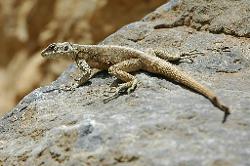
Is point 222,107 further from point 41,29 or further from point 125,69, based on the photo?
point 41,29

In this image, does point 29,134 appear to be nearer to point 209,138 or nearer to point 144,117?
point 144,117

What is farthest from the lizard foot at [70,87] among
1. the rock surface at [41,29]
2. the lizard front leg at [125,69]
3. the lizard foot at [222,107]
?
the rock surface at [41,29]

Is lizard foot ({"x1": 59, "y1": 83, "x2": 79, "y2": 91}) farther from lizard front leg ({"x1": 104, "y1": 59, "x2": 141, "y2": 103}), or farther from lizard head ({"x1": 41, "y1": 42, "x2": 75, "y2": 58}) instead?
lizard head ({"x1": 41, "y1": 42, "x2": 75, "y2": 58})

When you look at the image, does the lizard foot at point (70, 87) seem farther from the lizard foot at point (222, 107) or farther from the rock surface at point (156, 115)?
the lizard foot at point (222, 107)

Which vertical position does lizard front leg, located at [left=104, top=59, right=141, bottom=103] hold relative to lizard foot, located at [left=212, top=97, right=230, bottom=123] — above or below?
above

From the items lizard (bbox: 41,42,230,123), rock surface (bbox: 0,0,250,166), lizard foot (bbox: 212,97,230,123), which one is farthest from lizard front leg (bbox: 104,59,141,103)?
lizard foot (bbox: 212,97,230,123)

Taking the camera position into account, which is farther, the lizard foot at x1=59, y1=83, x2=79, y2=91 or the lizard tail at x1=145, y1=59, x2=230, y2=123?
the lizard foot at x1=59, y1=83, x2=79, y2=91

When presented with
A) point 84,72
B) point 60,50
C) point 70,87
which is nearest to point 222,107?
point 70,87

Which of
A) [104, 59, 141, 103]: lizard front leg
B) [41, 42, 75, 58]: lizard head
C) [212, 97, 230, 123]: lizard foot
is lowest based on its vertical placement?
[212, 97, 230, 123]: lizard foot
